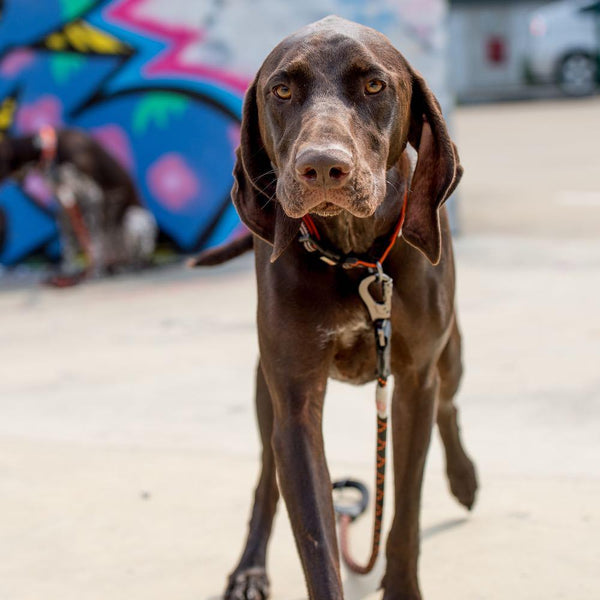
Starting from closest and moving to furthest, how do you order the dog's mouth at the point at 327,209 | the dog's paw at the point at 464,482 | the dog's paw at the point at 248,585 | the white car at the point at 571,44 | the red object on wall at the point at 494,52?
the dog's mouth at the point at 327,209 → the dog's paw at the point at 248,585 → the dog's paw at the point at 464,482 → the white car at the point at 571,44 → the red object on wall at the point at 494,52

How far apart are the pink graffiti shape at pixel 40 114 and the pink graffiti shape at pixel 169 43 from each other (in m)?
0.83

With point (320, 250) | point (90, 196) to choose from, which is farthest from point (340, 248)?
point (90, 196)

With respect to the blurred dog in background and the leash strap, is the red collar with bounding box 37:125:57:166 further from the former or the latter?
the leash strap

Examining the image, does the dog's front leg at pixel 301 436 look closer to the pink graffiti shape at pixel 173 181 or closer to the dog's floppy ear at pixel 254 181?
the dog's floppy ear at pixel 254 181

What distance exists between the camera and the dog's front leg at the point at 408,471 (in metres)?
2.91

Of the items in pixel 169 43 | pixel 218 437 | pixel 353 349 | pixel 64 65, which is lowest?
pixel 218 437

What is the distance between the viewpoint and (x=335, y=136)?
7.52ft

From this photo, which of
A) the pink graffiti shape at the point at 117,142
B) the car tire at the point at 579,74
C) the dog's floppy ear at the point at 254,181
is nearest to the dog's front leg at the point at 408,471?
the dog's floppy ear at the point at 254,181

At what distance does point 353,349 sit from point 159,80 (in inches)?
239

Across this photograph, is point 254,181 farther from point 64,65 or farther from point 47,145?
point 64,65

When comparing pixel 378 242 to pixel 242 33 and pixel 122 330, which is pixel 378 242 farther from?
pixel 242 33

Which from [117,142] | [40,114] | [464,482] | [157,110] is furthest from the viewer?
[40,114]

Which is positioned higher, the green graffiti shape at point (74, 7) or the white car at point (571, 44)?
the green graffiti shape at point (74, 7)

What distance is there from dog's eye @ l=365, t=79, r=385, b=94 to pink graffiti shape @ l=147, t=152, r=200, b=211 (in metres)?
6.17
